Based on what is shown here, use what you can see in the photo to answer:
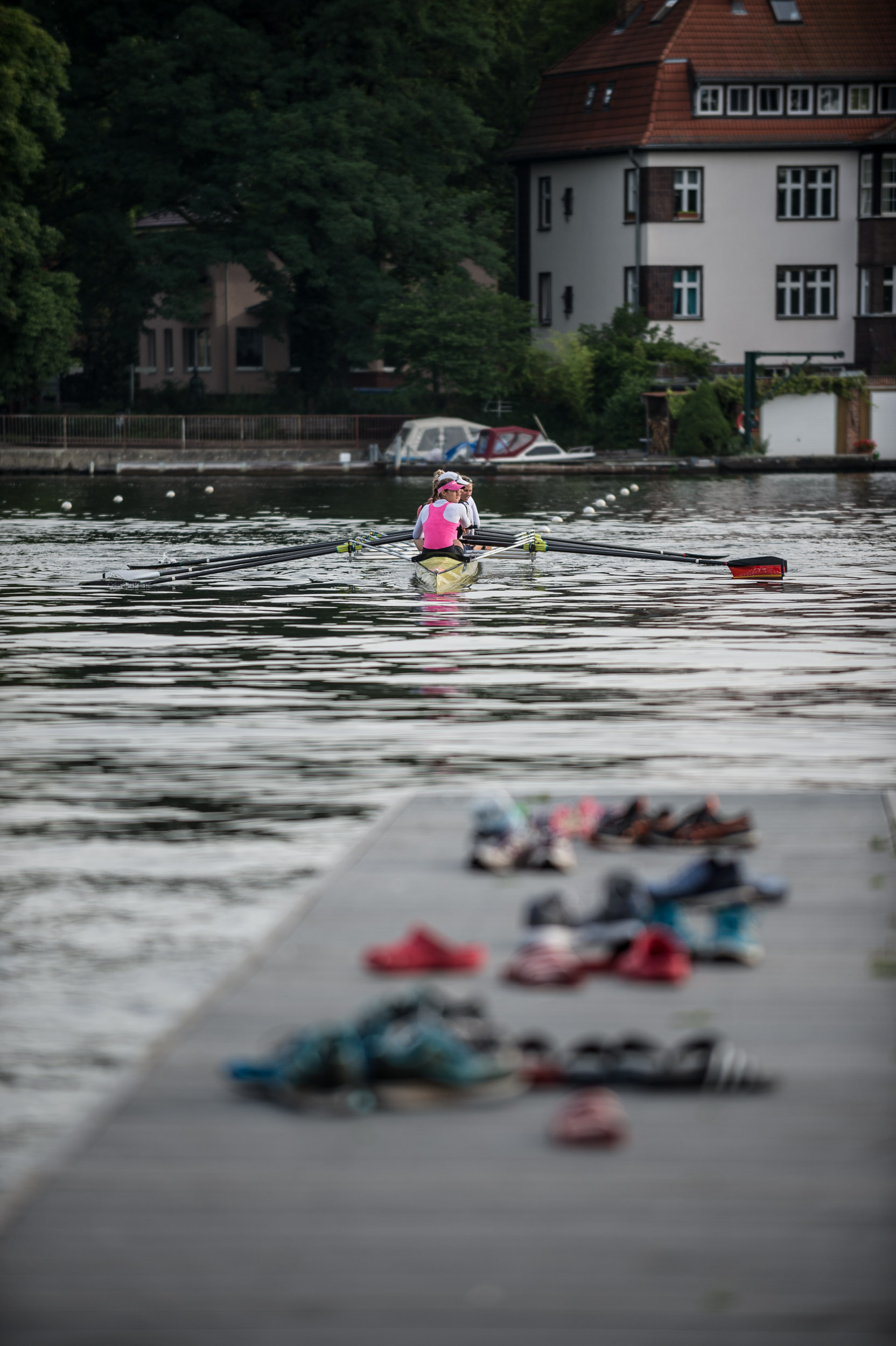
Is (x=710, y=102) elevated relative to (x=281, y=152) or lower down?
elevated

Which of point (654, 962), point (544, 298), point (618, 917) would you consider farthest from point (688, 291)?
point (654, 962)

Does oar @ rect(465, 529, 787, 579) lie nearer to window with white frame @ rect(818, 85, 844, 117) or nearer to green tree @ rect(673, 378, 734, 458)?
green tree @ rect(673, 378, 734, 458)

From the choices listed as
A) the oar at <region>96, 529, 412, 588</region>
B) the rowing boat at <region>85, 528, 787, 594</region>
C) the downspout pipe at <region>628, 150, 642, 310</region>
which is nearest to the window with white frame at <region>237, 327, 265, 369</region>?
the downspout pipe at <region>628, 150, 642, 310</region>

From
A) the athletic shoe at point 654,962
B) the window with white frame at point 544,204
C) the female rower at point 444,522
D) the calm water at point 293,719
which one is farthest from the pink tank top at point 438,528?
the window with white frame at point 544,204

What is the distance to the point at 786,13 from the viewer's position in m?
76.5

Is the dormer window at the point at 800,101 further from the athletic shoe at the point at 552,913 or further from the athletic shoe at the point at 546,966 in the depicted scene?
the athletic shoe at the point at 546,966

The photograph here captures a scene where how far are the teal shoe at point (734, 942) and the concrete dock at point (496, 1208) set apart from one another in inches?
10.5

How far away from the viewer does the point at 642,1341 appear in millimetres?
5016

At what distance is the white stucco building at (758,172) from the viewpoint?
247 ft

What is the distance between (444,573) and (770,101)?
170ft

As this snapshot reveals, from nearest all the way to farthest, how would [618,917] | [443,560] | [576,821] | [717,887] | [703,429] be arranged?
[618,917], [717,887], [576,821], [443,560], [703,429]

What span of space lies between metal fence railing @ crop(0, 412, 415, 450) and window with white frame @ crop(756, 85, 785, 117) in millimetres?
18158

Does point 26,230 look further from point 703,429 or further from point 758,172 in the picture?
point 758,172

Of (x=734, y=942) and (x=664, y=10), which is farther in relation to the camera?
(x=664, y=10)
